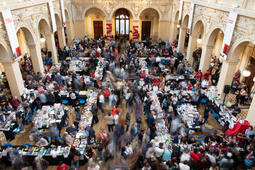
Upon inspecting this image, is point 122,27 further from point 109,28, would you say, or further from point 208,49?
point 208,49

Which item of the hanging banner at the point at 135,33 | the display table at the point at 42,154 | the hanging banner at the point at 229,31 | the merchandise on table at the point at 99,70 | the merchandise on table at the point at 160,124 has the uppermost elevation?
the hanging banner at the point at 229,31

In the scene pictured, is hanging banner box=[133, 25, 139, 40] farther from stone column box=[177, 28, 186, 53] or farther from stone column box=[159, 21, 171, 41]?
stone column box=[177, 28, 186, 53]

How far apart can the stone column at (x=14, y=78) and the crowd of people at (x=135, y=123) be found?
2.07 feet

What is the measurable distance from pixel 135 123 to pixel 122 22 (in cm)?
2075

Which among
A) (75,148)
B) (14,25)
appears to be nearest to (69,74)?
(14,25)

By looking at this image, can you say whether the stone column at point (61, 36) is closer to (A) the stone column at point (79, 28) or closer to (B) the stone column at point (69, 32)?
(B) the stone column at point (69, 32)

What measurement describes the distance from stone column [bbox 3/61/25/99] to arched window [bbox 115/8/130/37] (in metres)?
17.3

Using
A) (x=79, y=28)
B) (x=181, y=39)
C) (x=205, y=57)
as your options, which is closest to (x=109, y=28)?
(x=79, y=28)

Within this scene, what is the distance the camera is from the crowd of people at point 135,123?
8.01 metres

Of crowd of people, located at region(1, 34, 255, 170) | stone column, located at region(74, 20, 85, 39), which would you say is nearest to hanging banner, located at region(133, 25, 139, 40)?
stone column, located at region(74, 20, 85, 39)

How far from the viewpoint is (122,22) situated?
1066 inches

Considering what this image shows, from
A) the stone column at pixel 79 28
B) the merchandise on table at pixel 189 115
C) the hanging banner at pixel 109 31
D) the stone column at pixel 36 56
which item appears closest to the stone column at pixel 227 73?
the merchandise on table at pixel 189 115

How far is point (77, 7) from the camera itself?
23969 millimetres

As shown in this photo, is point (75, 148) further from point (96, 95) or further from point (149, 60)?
point (149, 60)
